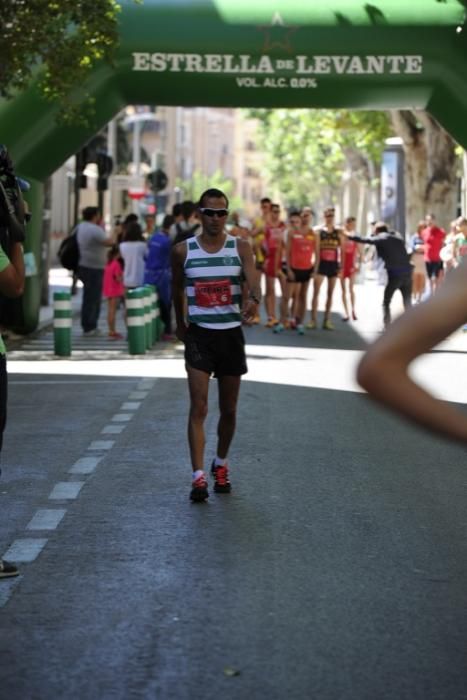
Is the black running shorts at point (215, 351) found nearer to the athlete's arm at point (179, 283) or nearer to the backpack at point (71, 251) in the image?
the athlete's arm at point (179, 283)

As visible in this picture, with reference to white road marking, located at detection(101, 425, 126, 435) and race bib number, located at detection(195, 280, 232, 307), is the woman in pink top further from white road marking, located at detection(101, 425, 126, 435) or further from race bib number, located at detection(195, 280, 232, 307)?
race bib number, located at detection(195, 280, 232, 307)

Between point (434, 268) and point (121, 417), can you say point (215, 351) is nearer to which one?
point (121, 417)

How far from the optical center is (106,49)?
21188 mm

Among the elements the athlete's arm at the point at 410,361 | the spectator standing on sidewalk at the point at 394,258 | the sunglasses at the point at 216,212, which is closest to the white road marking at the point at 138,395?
the sunglasses at the point at 216,212

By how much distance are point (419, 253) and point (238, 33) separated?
1581cm

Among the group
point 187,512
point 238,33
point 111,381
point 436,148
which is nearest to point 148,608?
point 187,512

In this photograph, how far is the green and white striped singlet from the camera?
31.9ft

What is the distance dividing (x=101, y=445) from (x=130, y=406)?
2.83 m

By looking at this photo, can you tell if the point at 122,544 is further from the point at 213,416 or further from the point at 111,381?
the point at 111,381

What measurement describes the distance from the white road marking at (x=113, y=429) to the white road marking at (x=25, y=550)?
4.74m

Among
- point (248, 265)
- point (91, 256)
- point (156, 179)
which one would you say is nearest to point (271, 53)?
point (91, 256)

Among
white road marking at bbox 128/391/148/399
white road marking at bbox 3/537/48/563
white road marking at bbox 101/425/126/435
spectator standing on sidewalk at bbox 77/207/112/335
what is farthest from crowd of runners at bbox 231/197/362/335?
white road marking at bbox 3/537/48/563

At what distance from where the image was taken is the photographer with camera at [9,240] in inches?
267

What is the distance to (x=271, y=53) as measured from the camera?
23734mm
